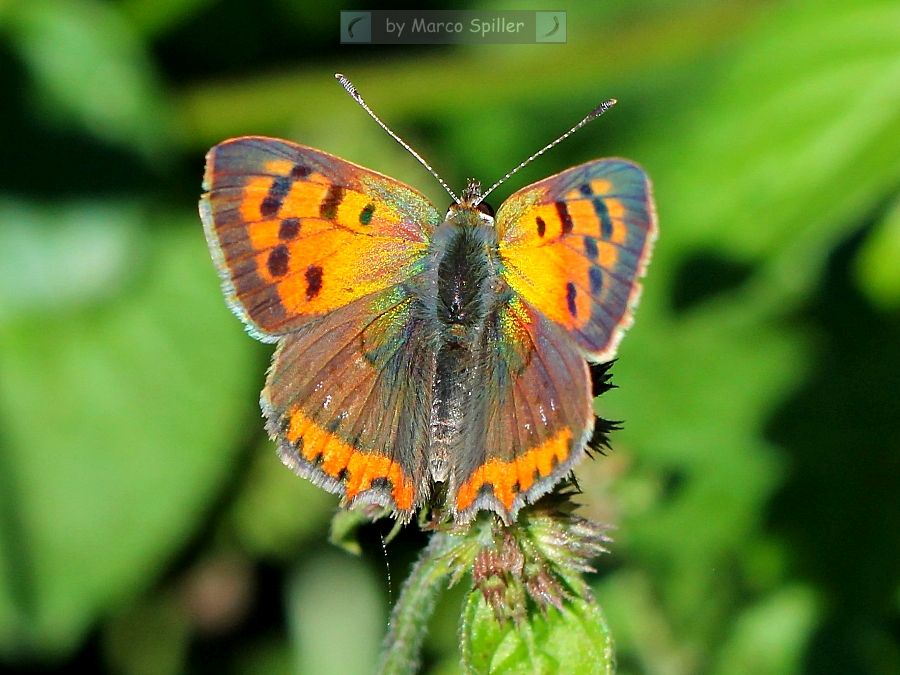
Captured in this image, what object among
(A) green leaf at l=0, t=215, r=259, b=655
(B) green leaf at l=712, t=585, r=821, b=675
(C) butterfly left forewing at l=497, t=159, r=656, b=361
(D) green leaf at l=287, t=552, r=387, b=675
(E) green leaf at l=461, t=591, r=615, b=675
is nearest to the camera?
(C) butterfly left forewing at l=497, t=159, r=656, b=361

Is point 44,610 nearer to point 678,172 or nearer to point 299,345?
point 299,345

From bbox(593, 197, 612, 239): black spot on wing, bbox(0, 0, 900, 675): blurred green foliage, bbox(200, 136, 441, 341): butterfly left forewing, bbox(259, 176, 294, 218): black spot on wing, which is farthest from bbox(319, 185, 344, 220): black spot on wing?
bbox(0, 0, 900, 675): blurred green foliage

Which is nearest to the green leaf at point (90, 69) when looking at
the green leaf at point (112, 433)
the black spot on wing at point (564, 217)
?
the green leaf at point (112, 433)

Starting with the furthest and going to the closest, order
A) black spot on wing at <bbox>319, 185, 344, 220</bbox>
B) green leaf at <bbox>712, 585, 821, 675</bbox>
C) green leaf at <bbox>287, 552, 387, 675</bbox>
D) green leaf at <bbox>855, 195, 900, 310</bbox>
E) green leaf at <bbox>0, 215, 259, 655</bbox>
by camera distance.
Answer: green leaf at <bbox>287, 552, 387, 675</bbox>, green leaf at <bbox>0, 215, 259, 655</bbox>, green leaf at <bbox>712, 585, 821, 675</bbox>, green leaf at <bbox>855, 195, 900, 310</bbox>, black spot on wing at <bbox>319, 185, 344, 220</bbox>

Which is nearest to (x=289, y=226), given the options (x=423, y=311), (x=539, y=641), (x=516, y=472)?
(x=423, y=311)

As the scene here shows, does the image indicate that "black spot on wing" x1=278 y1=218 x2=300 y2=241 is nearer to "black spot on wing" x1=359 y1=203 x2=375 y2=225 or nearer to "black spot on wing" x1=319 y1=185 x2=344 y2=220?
"black spot on wing" x1=319 y1=185 x2=344 y2=220

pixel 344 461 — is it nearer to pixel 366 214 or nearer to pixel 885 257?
pixel 366 214

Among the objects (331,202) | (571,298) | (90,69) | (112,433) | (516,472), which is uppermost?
(90,69)

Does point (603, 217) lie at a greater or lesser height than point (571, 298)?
greater
